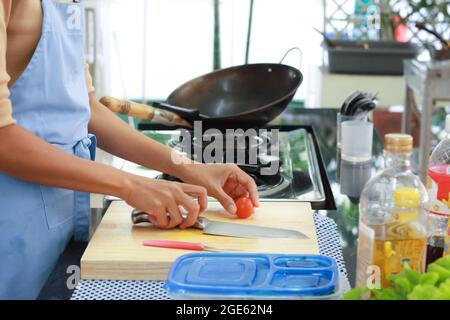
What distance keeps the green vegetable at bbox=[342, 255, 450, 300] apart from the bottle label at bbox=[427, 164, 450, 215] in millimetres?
231

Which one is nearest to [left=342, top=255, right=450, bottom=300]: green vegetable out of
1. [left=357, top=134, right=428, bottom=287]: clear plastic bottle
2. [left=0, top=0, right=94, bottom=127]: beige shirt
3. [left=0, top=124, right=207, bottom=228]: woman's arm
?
[left=357, top=134, right=428, bottom=287]: clear plastic bottle

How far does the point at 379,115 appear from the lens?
4.32m

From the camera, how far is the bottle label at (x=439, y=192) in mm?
964

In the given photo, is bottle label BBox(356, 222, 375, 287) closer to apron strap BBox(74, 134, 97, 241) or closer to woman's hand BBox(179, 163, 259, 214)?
woman's hand BBox(179, 163, 259, 214)

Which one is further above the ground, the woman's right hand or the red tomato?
the woman's right hand

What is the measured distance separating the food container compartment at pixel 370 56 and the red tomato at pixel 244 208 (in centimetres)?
285

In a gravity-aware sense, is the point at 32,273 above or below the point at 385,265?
below

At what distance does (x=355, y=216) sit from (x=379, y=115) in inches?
124

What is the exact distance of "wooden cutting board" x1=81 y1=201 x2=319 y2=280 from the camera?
3.32ft

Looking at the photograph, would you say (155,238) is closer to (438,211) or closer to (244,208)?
(244,208)

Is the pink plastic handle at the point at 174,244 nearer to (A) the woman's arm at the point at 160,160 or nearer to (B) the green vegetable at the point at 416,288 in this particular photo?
(A) the woman's arm at the point at 160,160
